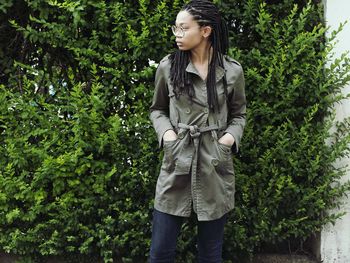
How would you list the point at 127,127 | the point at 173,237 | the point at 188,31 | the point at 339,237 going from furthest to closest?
the point at 339,237, the point at 127,127, the point at 173,237, the point at 188,31

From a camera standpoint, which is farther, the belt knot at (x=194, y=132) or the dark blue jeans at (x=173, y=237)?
the dark blue jeans at (x=173, y=237)

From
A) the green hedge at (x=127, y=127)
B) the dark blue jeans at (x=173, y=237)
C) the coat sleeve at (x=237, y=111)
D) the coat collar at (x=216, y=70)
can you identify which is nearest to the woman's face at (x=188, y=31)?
the coat collar at (x=216, y=70)

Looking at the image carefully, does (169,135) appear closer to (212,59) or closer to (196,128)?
(196,128)

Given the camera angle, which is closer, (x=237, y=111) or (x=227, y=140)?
(x=227, y=140)

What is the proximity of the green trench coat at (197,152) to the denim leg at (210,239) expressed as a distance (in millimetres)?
113

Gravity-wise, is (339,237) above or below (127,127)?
below

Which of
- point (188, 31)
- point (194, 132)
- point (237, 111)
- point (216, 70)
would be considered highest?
point (188, 31)

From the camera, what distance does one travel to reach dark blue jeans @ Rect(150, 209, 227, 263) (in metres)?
A: 2.82

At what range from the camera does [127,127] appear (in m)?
3.55

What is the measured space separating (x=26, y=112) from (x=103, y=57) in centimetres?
70

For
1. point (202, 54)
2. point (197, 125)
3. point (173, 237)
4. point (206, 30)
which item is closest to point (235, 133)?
point (197, 125)

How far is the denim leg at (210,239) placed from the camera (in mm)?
2869

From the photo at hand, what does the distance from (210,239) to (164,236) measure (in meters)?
0.30

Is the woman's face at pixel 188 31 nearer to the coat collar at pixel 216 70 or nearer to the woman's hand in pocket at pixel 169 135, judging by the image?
the coat collar at pixel 216 70
